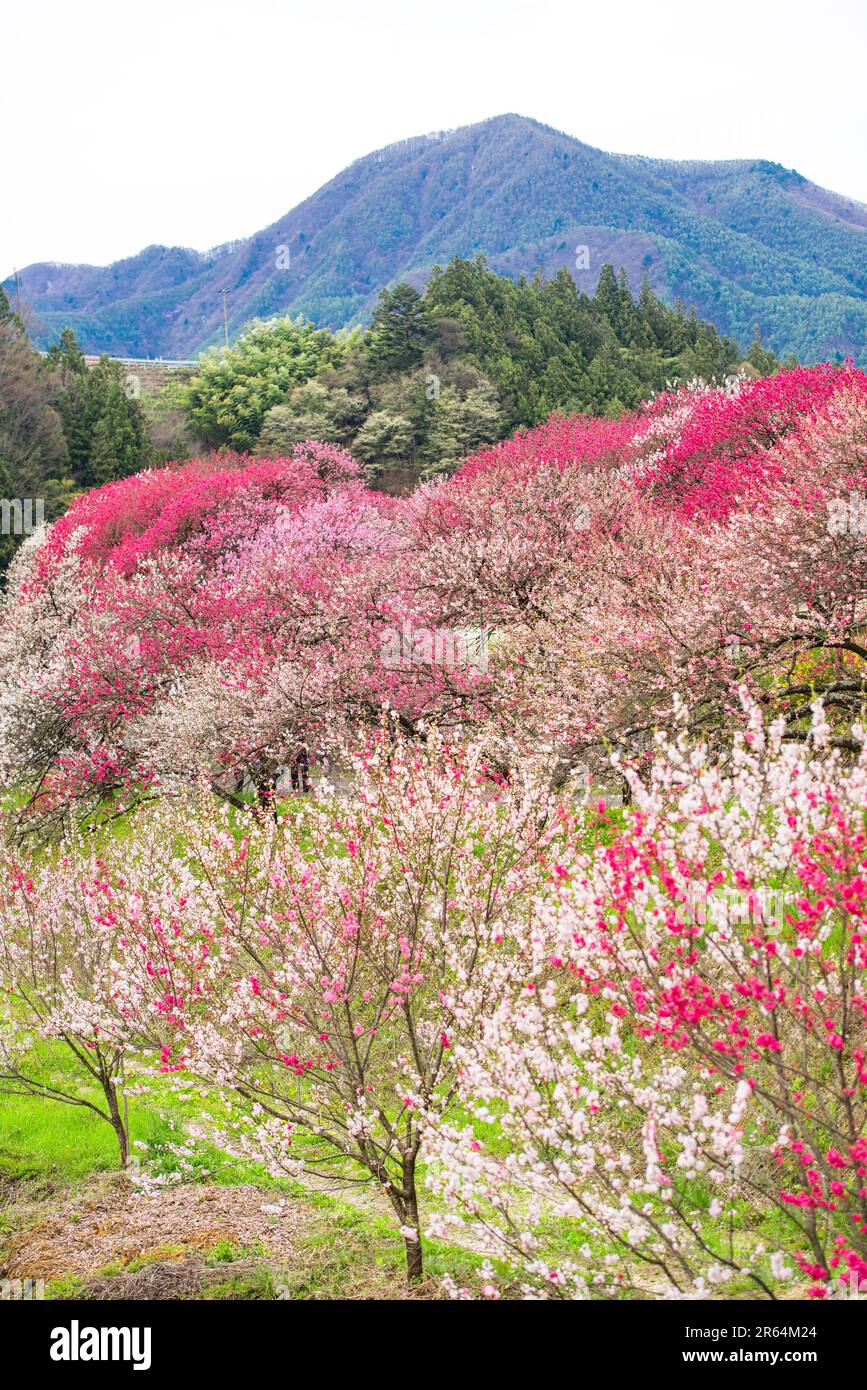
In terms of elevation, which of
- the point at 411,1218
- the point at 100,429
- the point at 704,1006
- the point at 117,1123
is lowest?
the point at 117,1123

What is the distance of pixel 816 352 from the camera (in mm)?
136875

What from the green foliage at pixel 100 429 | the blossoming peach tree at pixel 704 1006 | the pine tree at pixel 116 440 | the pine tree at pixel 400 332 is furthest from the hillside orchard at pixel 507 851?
the green foliage at pixel 100 429

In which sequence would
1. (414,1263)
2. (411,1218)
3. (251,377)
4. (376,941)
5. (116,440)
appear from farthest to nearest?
(251,377), (116,440), (376,941), (414,1263), (411,1218)

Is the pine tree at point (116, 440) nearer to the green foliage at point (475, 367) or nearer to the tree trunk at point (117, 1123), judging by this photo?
the green foliage at point (475, 367)

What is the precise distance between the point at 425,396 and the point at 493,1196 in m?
40.0

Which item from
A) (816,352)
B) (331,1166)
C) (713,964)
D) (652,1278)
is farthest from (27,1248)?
(816,352)

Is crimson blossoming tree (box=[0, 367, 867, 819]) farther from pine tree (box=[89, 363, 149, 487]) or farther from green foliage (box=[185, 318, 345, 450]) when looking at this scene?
green foliage (box=[185, 318, 345, 450])

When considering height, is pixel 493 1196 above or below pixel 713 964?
below

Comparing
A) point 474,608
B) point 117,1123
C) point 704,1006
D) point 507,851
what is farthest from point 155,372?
point 704,1006

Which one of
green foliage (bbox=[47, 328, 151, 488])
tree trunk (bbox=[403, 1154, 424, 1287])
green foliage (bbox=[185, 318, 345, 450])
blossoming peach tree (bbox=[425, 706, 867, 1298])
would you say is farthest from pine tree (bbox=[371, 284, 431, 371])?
blossoming peach tree (bbox=[425, 706, 867, 1298])

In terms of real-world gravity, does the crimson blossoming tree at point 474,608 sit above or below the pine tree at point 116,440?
below

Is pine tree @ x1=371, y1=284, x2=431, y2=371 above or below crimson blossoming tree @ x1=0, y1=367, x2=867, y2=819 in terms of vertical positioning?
above

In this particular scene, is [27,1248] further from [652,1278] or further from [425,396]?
[425,396]

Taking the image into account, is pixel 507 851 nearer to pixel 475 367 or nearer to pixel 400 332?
pixel 475 367
